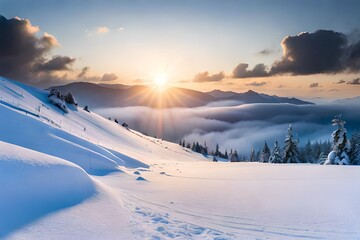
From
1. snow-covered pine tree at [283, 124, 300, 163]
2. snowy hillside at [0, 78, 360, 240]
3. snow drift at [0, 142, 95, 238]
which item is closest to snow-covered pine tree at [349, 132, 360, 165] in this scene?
snow-covered pine tree at [283, 124, 300, 163]

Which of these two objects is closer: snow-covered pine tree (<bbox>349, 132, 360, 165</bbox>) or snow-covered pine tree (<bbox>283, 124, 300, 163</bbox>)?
snow-covered pine tree (<bbox>349, 132, 360, 165</bbox>)

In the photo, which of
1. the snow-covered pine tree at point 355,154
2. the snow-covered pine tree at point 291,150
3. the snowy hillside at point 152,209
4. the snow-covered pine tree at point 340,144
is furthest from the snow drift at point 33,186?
the snow-covered pine tree at point 355,154

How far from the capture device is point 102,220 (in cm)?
924

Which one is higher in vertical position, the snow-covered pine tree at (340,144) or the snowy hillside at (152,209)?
the snow-covered pine tree at (340,144)

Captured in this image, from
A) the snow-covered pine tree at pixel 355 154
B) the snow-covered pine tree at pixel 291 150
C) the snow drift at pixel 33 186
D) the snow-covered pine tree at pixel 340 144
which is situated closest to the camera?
the snow drift at pixel 33 186

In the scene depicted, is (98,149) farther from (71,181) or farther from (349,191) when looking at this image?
(349,191)

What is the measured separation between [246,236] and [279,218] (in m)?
2.60

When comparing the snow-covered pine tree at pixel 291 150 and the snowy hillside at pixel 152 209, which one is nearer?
the snowy hillside at pixel 152 209

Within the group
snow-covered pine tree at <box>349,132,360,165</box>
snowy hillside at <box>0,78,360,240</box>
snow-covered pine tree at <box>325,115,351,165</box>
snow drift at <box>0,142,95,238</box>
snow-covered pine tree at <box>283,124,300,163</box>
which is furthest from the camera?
snow-covered pine tree at <box>283,124,300,163</box>

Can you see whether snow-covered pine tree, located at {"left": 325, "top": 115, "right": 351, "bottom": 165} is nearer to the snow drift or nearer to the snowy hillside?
the snowy hillside

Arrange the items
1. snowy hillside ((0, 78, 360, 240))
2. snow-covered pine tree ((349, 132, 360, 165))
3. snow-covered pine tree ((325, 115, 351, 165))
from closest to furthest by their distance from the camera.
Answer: snowy hillside ((0, 78, 360, 240))
snow-covered pine tree ((325, 115, 351, 165))
snow-covered pine tree ((349, 132, 360, 165))

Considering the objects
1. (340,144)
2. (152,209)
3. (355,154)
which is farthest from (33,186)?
(355,154)

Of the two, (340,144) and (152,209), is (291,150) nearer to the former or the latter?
(340,144)

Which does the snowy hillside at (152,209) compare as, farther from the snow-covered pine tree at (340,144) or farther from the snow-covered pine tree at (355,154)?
the snow-covered pine tree at (355,154)
